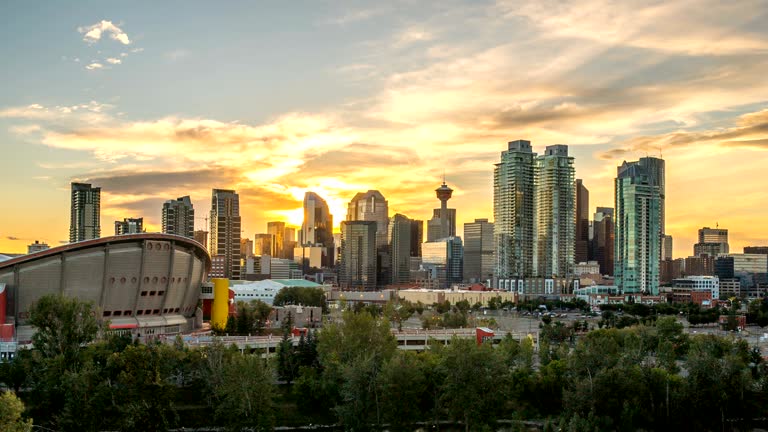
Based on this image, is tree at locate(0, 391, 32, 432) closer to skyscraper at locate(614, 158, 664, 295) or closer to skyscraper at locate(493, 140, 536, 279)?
skyscraper at locate(614, 158, 664, 295)

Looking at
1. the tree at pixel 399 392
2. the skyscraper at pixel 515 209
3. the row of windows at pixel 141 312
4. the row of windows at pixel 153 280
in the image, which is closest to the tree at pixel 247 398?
the tree at pixel 399 392

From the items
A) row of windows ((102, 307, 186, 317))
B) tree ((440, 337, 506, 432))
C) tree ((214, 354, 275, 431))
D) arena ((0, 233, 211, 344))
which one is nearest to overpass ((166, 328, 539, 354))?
row of windows ((102, 307, 186, 317))

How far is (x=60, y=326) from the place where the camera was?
49.1 meters

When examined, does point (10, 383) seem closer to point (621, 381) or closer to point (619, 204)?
point (621, 381)

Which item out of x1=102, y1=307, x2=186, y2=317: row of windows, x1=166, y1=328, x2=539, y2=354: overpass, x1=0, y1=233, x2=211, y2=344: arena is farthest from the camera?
x1=102, y1=307, x2=186, y2=317: row of windows

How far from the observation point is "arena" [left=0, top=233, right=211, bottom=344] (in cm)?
6219

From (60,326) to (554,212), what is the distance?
513 ft

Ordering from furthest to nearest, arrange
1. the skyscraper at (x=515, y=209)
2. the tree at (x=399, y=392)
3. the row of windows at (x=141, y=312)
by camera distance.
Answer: the skyscraper at (x=515, y=209), the row of windows at (x=141, y=312), the tree at (x=399, y=392)

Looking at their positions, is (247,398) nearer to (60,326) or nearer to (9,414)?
(60,326)

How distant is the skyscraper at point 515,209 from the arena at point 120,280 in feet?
407

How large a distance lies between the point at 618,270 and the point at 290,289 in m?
83.1

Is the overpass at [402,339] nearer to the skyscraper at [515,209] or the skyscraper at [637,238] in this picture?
the skyscraper at [637,238]

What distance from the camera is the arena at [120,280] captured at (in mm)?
62188

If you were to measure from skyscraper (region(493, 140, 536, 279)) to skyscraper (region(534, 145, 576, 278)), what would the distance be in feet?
6.55
